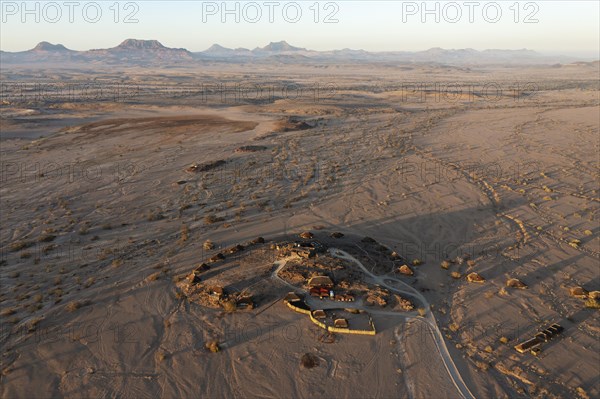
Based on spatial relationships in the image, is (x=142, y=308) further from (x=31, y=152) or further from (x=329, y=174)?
(x=31, y=152)

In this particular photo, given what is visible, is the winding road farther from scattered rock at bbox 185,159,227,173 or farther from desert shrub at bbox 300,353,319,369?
scattered rock at bbox 185,159,227,173

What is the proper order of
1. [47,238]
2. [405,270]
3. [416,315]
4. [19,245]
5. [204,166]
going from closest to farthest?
[416,315]
[405,270]
[19,245]
[47,238]
[204,166]

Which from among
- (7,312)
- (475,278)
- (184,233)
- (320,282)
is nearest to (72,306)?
(7,312)

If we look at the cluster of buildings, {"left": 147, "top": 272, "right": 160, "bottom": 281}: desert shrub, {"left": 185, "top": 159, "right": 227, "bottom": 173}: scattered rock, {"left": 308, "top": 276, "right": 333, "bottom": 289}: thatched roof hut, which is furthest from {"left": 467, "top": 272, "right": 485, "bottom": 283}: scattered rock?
{"left": 185, "top": 159, "right": 227, "bottom": 173}: scattered rock

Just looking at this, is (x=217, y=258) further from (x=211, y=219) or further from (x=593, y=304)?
(x=593, y=304)

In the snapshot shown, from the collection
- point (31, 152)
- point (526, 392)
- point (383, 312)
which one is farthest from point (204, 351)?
point (31, 152)

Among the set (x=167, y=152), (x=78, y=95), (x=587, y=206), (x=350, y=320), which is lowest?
(x=350, y=320)

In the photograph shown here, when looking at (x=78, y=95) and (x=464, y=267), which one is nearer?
(x=464, y=267)
